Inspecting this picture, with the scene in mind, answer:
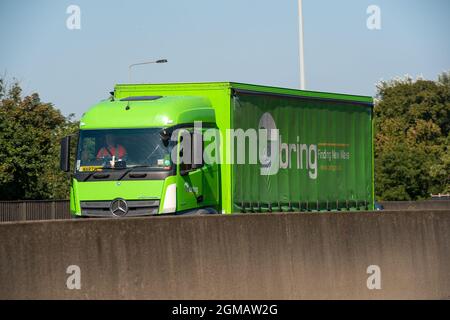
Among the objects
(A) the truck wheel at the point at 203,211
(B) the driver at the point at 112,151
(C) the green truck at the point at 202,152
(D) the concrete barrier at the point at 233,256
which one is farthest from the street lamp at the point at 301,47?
(D) the concrete barrier at the point at 233,256

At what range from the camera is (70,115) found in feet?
314

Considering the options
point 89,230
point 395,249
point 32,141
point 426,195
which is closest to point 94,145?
point 395,249

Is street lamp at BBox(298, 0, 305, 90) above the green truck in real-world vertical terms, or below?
above

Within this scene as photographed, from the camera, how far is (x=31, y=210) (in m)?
39.3

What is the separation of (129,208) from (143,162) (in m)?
0.91

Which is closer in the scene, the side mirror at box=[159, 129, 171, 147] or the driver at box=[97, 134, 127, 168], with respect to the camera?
the side mirror at box=[159, 129, 171, 147]

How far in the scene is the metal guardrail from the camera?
38.4m

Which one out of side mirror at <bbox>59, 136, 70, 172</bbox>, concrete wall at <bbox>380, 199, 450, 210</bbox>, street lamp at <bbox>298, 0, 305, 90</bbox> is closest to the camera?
side mirror at <bbox>59, 136, 70, 172</bbox>

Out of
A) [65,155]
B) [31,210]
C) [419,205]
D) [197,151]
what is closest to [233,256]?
[197,151]

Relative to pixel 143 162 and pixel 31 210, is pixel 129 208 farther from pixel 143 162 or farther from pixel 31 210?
pixel 31 210

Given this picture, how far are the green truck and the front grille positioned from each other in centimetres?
2

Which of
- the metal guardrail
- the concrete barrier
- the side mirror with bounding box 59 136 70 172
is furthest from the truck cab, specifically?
the metal guardrail

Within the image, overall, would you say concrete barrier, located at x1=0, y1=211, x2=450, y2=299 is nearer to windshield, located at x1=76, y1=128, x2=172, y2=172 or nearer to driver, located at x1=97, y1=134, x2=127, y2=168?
windshield, located at x1=76, y1=128, x2=172, y2=172

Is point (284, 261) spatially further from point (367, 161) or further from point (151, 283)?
point (367, 161)
